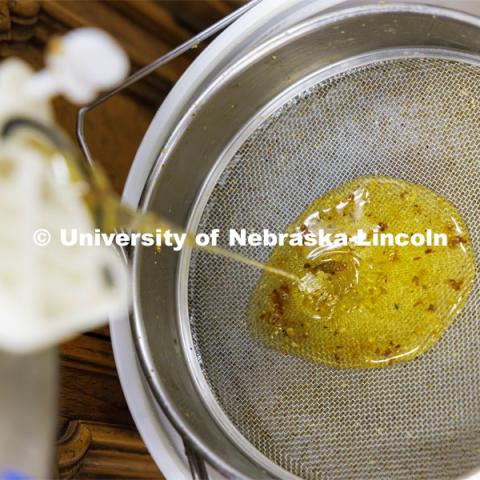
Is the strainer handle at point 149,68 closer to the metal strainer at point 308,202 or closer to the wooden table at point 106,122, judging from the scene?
the metal strainer at point 308,202

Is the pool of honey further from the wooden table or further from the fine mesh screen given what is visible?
the wooden table

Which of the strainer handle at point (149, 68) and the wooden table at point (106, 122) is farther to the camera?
the wooden table at point (106, 122)

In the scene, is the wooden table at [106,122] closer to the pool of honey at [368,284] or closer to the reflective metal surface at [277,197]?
the reflective metal surface at [277,197]

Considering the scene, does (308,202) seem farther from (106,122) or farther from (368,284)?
(106,122)

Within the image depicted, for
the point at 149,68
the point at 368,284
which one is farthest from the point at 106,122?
the point at 368,284

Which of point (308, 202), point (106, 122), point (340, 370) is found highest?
point (106, 122)

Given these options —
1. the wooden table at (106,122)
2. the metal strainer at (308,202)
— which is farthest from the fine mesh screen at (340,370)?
the wooden table at (106,122)

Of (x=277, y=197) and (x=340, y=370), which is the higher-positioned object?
(x=277, y=197)
